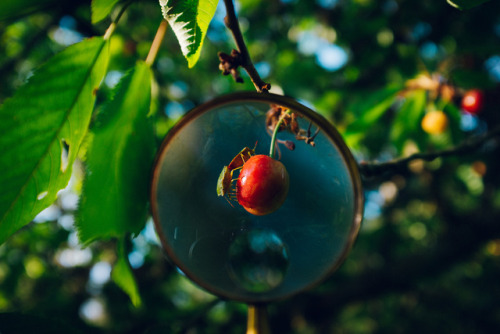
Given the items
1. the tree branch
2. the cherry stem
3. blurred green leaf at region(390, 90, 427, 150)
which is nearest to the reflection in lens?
the cherry stem

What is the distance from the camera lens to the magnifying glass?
60cm

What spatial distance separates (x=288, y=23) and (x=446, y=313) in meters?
3.17

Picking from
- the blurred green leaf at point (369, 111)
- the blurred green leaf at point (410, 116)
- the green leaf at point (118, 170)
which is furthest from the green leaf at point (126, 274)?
the blurred green leaf at point (410, 116)

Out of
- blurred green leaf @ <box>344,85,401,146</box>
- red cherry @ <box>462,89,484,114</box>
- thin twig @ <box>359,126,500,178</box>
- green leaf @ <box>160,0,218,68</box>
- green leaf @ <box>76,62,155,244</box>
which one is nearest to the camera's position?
green leaf @ <box>160,0,218,68</box>

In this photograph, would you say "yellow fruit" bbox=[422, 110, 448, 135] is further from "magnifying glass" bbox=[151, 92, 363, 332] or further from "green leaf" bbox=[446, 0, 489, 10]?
"magnifying glass" bbox=[151, 92, 363, 332]

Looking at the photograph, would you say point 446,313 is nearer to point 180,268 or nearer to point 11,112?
point 180,268

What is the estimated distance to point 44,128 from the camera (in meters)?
0.61

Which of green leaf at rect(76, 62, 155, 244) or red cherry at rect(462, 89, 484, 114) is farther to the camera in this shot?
red cherry at rect(462, 89, 484, 114)

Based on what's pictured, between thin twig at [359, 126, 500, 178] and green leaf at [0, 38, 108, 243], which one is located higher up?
green leaf at [0, 38, 108, 243]

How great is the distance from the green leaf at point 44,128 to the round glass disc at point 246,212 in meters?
0.18

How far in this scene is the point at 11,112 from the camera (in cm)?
58

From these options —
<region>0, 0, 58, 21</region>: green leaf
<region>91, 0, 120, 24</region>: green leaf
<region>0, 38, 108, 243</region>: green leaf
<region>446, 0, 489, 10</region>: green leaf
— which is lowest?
<region>0, 38, 108, 243</region>: green leaf

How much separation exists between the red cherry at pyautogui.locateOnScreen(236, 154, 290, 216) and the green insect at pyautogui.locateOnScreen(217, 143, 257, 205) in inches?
0.4

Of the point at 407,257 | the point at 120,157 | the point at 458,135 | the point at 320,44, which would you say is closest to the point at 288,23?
the point at 320,44
